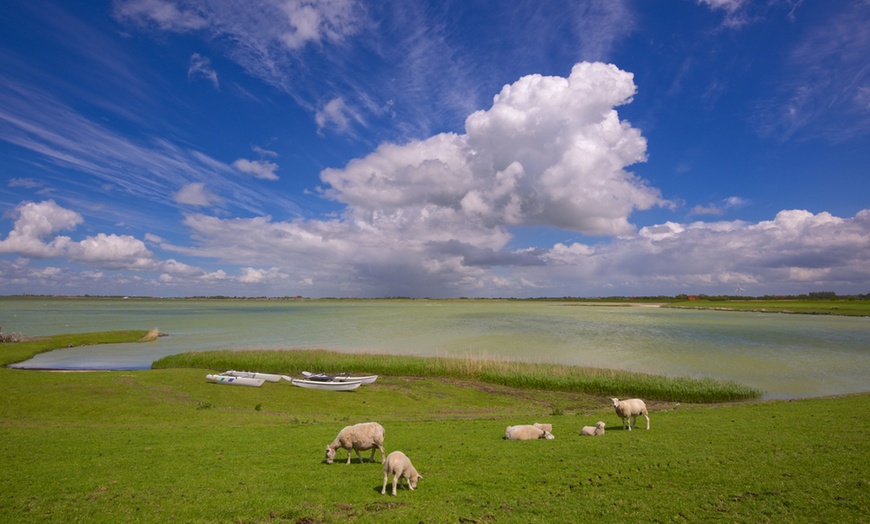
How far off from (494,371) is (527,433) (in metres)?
20.1

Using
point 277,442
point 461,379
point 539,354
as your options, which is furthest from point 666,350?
point 277,442

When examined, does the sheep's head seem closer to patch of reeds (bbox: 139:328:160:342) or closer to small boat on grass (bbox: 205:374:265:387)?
Result: small boat on grass (bbox: 205:374:265:387)

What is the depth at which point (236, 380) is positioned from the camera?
3098 cm

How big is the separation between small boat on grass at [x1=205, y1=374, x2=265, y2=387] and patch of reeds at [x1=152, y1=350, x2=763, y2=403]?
7464 millimetres

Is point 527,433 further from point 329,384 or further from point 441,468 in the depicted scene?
point 329,384

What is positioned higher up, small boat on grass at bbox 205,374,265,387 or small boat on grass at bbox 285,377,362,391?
small boat on grass at bbox 205,374,265,387

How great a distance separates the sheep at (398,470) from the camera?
32.7 ft

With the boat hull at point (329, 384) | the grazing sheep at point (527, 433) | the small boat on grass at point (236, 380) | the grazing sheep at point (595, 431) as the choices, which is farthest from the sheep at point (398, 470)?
the small boat on grass at point (236, 380)

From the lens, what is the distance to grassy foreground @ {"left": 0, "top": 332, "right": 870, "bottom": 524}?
883cm

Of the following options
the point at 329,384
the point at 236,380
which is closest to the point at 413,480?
the point at 329,384

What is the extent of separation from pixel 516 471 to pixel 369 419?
43.3ft

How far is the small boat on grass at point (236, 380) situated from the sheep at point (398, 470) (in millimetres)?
23896

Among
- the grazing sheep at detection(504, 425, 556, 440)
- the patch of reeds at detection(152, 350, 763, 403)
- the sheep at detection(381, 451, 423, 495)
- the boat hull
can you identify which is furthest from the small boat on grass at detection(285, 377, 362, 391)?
the sheep at detection(381, 451, 423, 495)

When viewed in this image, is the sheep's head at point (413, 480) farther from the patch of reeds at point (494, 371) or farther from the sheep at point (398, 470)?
the patch of reeds at point (494, 371)
